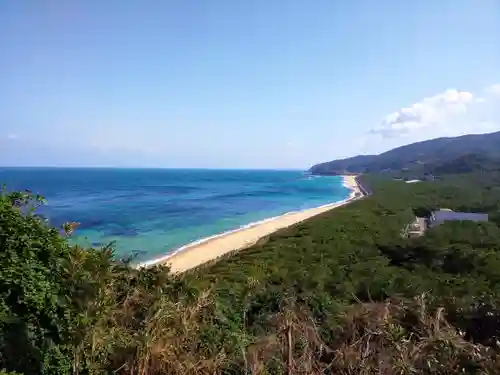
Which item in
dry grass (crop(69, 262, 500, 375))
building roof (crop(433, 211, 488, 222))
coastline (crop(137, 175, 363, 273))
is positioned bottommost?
coastline (crop(137, 175, 363, 273))

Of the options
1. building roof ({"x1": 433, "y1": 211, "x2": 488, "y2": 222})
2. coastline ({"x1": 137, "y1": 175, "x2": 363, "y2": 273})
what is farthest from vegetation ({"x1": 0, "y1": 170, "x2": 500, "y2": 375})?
building roof ({"x1": 433, "y1": 211, "x2": 488, "y2": 222})

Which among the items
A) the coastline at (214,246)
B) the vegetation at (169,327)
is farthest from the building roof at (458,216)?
the vegetation at (169,327)

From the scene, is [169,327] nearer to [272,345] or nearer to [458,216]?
[272,345]

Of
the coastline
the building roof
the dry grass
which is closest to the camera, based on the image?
the dry grass

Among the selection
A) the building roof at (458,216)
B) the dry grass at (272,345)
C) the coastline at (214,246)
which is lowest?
the coastline at (214,246)

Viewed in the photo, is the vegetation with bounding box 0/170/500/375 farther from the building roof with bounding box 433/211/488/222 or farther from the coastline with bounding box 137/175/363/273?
the building roof with bounding box 433/211/488/222

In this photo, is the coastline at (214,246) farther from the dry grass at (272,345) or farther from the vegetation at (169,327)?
the dry grass at (272,345)

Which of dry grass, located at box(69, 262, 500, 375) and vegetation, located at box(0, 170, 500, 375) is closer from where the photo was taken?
dry grass, located at box(69, 262, 500, 375)

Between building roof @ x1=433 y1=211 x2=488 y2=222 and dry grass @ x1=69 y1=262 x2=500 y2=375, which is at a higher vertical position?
dry grass @ x1=69 y1=262 x2=500 y2=375

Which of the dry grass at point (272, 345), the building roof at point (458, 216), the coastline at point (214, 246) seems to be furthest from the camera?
the building roof at point (458, 216)

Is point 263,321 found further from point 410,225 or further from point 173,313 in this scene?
point 410,225

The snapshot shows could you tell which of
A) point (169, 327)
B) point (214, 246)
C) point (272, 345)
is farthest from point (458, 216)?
point (169, 327)
